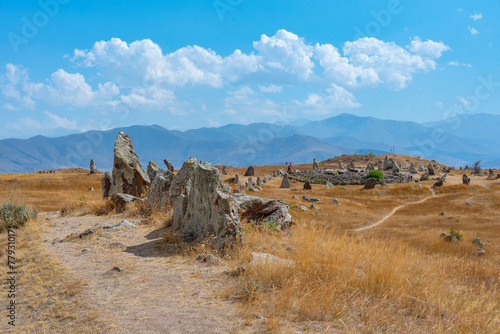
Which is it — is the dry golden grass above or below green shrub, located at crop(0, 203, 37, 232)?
below

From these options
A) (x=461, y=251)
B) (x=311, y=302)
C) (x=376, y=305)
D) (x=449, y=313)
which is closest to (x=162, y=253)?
(x=311, y=302)

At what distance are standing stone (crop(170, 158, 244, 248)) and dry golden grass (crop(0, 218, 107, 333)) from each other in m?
3.49

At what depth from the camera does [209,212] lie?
9984 mm

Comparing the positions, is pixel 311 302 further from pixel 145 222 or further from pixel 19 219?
pixel 19 219

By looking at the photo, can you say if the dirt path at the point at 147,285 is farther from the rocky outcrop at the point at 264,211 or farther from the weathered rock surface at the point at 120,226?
the rocky outcrop at the point at 264,211

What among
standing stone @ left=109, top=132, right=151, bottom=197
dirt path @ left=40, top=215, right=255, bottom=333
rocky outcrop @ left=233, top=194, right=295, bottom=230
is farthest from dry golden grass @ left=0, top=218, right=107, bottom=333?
standing stone @ left=109, top=132, right=151, bottom=197

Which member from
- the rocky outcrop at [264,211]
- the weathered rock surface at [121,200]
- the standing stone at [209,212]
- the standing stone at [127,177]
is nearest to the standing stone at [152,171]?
the standing stone at [127,177]

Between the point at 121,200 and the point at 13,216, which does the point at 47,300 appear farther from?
the point at 121,200

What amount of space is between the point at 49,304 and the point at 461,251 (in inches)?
739

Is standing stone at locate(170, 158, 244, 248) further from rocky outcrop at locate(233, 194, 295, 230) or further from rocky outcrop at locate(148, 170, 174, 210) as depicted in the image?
rocky outcrop at locate(148, 170, 174, 210)

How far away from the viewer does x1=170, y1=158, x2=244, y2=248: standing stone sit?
364 inches

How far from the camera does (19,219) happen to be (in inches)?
522

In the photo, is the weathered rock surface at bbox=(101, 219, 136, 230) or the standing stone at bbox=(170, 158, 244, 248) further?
the weathered rock surface at bbox=(101, 219, 136, 230)

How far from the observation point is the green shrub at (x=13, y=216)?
1297 centimetres
